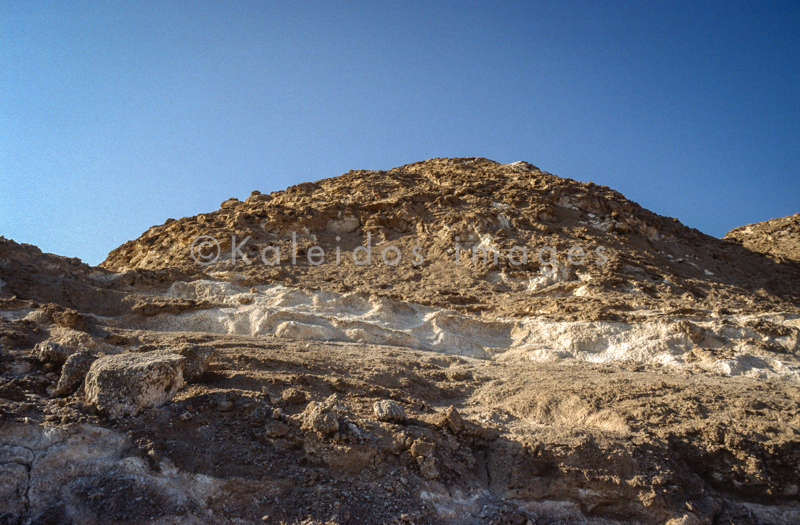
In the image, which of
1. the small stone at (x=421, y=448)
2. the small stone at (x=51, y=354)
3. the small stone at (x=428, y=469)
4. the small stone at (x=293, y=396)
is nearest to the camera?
the small stone at (x=428, y=469)

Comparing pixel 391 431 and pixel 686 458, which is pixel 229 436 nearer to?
pixel 391 431

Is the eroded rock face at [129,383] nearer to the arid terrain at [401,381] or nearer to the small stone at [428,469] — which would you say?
the arid terrain at [401,381]

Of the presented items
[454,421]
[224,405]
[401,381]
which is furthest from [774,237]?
[224,405]

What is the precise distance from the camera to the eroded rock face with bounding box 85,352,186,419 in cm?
488

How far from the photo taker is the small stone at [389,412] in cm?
566

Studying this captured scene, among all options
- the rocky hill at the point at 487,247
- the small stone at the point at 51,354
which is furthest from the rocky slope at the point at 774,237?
the small stone at the point at 51,354

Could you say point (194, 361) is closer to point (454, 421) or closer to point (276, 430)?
point (276, 430)

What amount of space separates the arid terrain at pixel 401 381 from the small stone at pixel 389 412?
0.09 feet

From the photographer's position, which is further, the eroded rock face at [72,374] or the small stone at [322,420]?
the eroded rock face at [72,374]

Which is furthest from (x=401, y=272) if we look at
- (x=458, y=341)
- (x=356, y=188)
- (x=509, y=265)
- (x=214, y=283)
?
(x=356, y=188)

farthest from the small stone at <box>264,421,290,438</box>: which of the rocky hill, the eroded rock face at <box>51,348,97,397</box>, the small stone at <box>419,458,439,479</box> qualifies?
the rocky hill

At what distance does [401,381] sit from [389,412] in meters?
1.78

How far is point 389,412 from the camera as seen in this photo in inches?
225

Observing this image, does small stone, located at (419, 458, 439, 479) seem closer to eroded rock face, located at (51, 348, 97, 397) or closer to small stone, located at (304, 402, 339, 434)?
small stone, located at (304, 402, 339, 434)
